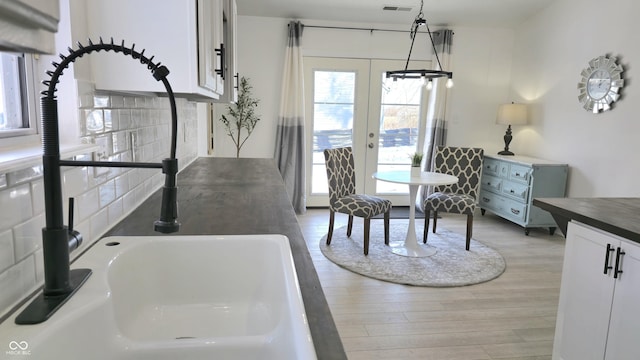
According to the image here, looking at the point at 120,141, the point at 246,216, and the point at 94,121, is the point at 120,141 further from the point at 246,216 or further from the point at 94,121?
the point at 246,216

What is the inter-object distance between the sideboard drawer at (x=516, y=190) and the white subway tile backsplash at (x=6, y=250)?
4620mm

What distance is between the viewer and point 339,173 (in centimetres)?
411

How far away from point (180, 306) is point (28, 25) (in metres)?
0.88

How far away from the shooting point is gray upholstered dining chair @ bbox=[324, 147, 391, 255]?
150 inches

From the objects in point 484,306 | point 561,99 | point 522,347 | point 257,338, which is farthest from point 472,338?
point 561,99

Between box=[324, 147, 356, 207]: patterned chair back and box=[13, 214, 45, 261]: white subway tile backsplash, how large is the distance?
3.20m

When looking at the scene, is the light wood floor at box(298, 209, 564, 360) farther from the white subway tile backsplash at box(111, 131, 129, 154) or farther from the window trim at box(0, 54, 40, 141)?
the window trim at box(0, 54, 40, 141)

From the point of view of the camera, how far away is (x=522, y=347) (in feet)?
7.72

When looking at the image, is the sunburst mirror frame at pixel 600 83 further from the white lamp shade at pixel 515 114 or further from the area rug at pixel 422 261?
the area rug at pixel 422 261

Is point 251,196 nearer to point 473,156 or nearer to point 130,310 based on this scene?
point 130,310

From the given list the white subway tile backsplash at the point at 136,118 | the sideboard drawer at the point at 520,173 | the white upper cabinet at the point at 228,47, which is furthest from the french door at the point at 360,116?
the white subway tile backsplash at the point at 136,118

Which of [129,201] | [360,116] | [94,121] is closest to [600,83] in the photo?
[360,116]

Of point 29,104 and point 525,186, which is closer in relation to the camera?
point 29,104

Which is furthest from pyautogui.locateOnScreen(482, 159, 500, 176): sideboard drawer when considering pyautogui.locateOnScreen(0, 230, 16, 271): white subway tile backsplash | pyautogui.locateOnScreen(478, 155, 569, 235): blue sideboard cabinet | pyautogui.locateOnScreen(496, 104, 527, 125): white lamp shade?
pyautogui.locateOnScreen(0, 230, 16, 271): white subway tile backsplash
